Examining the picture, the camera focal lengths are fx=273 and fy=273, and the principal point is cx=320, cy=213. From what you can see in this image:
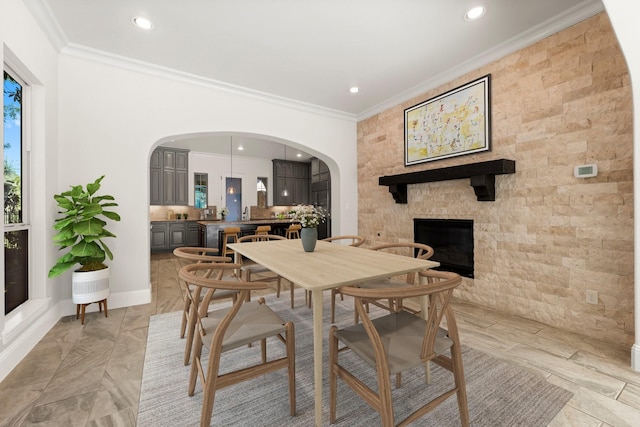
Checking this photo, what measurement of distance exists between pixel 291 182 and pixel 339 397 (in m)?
8.28

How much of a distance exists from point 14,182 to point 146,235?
125 centimetres

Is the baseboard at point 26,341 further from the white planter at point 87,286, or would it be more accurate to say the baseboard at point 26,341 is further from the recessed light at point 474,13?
the recessed light at point 474,13

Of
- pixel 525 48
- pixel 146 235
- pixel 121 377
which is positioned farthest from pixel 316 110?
pixel 121 377

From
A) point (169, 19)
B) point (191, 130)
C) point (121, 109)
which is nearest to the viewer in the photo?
point (169, 19)

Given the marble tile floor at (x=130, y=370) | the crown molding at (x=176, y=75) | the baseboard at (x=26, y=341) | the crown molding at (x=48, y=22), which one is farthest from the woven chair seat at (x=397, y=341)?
the crown molding at (x=176, y=75)

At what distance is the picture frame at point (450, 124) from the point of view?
3.20 meters

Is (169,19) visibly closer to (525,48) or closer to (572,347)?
(525,48)

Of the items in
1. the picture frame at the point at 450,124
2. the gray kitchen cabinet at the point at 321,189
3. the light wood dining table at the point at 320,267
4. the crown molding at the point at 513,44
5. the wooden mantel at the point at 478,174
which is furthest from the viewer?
the gray kitchen cabinet at the point at 321,189

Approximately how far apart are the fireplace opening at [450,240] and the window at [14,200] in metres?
4.38

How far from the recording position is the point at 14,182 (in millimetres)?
2402

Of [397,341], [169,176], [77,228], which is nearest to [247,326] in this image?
[397,341]

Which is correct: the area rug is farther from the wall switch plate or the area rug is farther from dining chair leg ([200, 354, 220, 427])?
the wall switch plate

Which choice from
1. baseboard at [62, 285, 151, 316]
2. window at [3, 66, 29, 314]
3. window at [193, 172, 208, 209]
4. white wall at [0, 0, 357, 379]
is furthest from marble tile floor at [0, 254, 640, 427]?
window at [193, 172, 208, 209]

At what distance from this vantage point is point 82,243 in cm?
269
